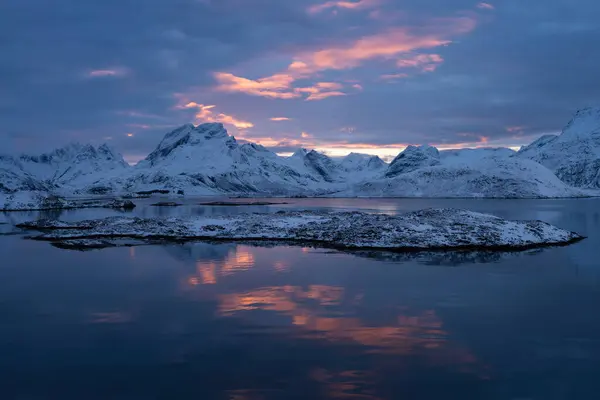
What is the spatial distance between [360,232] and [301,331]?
2764 centimetres

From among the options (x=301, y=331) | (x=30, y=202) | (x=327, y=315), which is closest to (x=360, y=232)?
(x=327, y=315)

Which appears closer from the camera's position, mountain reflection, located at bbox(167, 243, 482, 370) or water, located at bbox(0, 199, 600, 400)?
water, located at bbox(0, 199, 600, 400)

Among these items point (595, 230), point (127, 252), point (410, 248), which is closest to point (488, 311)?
point (410, 248)

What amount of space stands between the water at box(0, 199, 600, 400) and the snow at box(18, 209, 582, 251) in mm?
8705

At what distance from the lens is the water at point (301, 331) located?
13.2 metres

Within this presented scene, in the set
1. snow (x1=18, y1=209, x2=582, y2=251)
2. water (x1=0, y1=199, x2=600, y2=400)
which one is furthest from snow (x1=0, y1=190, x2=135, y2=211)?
water (x1=0, y1=199, x2=600, y2=400)

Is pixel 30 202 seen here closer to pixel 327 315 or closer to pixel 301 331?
pixel 327 315

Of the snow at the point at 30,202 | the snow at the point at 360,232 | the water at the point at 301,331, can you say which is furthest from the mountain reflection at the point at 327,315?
the snow at the point at 30,202

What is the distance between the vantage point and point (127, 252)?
39000 millimetres

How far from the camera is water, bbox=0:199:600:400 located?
13.2m

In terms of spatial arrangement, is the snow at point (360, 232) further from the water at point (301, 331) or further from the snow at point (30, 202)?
the snow at point (30, 202)

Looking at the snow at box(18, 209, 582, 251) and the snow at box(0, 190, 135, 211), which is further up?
the snow at box(0, 190, 135, 211)

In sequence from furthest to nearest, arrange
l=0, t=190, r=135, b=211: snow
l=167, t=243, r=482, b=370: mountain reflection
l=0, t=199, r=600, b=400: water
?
1. l=0, t=190, r=135, b=211: snow
2. l=167, t=243, r=482, b=370: mountain reflection
3. l=0, t=199, r=600, b=400: water

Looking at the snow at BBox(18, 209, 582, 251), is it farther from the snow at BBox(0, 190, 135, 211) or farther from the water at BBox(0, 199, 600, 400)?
the snow at BBox(0, 190, 135, 211)
